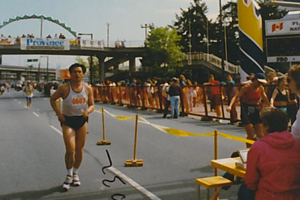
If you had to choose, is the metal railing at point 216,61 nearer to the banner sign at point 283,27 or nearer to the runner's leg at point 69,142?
the banner sign at point 283,27

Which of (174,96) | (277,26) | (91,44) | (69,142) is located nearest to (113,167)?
(69,142)

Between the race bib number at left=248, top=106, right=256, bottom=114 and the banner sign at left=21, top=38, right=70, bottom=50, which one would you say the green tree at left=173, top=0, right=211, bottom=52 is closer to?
the banner sign at left=21, top=38, right=70, bottom=50

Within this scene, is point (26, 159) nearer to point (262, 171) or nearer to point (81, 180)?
point (81, 180)

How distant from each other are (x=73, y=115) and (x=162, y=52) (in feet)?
180

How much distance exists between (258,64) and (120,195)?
15.6 metres

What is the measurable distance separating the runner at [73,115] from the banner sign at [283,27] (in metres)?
25.6

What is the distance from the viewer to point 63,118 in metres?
5.06

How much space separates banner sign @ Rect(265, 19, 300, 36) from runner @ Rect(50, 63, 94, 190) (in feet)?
83.8

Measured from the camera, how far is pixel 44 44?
171ft

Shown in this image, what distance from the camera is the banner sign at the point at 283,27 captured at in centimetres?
2755

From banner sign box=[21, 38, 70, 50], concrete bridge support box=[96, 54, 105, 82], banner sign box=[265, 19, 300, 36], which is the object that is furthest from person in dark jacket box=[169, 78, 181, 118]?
concrete bridge support box=[96, 54, 105, 82]

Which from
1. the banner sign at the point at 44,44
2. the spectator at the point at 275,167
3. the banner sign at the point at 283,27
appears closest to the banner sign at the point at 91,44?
the banner sign at the point at 44,44

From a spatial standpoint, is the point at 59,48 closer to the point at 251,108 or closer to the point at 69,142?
the point at 251,108

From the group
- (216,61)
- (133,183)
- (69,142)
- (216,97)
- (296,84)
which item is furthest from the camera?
(216,61)
